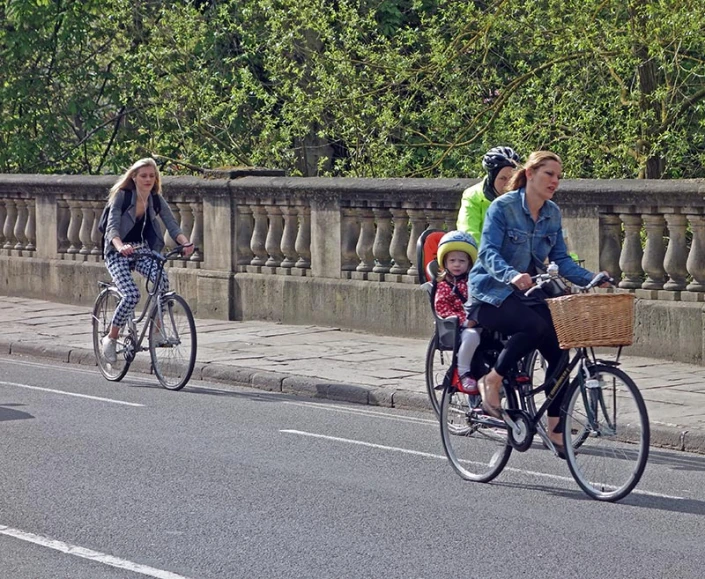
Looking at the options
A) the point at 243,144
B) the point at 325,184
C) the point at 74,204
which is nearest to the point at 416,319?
the point at 325,184

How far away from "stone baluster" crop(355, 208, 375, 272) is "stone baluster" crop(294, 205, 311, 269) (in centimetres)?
72

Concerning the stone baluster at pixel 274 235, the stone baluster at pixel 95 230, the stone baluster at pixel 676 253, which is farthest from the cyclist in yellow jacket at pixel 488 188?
the stone baluster at pixel 95 230

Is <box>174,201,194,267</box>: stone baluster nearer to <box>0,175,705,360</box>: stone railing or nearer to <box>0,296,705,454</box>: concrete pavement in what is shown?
<box>0,175,705,360</box>: stone railing

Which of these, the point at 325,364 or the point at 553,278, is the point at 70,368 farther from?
the point at 553,278

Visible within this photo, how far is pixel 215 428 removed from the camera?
9352 millimetres

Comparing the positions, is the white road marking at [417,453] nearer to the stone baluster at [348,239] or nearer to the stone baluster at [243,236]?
the stone baluster at [348,239]

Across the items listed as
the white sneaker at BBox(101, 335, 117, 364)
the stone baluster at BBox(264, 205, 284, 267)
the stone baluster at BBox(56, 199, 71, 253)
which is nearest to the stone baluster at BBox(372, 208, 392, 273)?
the stone baluster at BBox(264, 205, 284, 267)

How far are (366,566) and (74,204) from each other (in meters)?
12.4

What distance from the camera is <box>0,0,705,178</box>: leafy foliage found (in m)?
15.8

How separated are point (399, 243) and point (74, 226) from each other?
17.7ft

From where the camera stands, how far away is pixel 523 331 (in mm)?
7250

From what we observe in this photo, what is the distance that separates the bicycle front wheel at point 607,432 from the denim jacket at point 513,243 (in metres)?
0.61

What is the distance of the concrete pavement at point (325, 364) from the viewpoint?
9711 millimetres

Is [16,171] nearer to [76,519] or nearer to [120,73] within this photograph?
[120,73]
